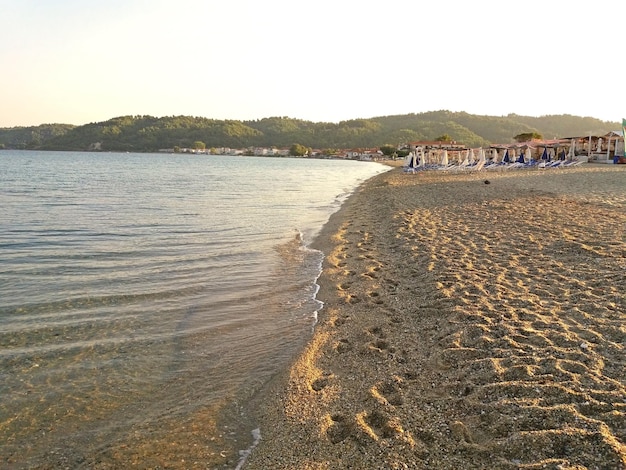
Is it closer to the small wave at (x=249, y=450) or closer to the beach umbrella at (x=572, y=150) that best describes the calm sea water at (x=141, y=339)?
the small wave at (x=249, y=450)

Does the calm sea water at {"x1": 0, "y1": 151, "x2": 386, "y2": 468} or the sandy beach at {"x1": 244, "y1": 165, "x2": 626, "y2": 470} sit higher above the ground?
the sandy beach at {"x1": 244, "y1": 165, "x2": 626, "y2": 470}

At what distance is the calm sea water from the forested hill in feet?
400

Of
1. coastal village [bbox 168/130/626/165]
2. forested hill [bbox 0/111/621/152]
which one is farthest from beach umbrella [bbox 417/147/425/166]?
forested hill [bbox 0/111/621/152]

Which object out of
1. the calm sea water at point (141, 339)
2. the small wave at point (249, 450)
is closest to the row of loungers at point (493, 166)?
the calm sea water at point (141, 339)

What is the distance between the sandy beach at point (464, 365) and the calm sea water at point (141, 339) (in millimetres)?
466

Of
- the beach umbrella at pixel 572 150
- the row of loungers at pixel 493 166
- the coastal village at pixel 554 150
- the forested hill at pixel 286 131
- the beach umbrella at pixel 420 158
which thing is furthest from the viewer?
the forested hill at pixel 286 131

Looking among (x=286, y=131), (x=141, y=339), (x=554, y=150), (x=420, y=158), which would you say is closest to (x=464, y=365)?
(x=141, y=339)

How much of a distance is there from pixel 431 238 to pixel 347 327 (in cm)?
471

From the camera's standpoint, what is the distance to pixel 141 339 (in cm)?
516

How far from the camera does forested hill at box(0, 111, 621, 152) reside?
5153 inches

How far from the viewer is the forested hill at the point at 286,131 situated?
131 meters

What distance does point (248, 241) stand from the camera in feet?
36.5

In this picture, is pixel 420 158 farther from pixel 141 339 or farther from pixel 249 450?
pixel 249 450

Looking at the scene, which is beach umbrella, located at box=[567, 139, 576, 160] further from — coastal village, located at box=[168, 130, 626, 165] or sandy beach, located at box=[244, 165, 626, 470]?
sandy beach, located at box=[244, 165, 626, 470]
